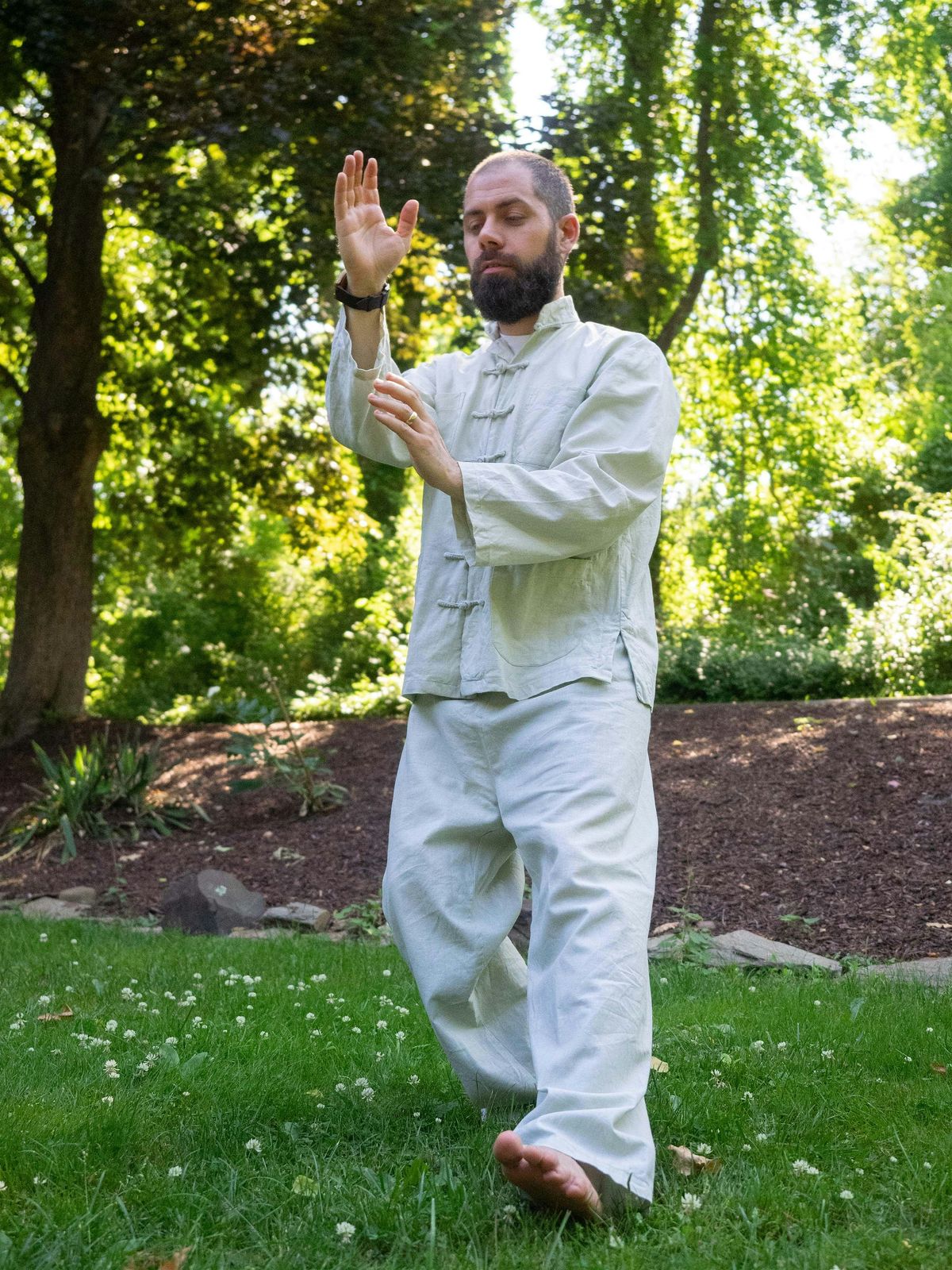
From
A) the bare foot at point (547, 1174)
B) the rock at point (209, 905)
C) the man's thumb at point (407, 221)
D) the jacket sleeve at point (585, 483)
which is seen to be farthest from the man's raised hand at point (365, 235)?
the rock at point (209, 905)

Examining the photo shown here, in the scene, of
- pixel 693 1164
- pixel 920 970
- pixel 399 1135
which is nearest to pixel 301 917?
pixel 920 970

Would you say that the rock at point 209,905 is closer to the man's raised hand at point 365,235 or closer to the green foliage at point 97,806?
the green foliage at point 97,806

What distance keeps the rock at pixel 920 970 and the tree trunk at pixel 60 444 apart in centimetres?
833

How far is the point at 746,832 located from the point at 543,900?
466 centimetres

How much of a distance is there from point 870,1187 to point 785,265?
12.6 metres

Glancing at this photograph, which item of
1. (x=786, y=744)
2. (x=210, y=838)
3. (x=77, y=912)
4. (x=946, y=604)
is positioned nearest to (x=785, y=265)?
(x=946, y=604)

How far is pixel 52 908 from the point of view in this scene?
22.7ft

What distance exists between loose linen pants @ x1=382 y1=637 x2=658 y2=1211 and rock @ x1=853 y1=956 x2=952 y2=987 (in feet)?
7.20

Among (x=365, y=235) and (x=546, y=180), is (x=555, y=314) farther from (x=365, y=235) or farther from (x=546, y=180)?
(x=365, y=235)

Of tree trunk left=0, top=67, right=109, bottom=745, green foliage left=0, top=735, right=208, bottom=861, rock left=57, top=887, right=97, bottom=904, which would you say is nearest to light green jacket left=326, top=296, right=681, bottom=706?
rock left=57, top=887, right=97, bottom=904

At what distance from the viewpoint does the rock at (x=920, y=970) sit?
4699 millimetres

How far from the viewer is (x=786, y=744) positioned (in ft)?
27.7

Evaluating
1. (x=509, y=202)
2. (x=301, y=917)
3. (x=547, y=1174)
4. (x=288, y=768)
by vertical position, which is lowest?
(x=301, y=917)

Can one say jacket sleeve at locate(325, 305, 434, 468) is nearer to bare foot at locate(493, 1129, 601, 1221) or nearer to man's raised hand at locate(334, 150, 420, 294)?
man's raised hand at locate(334, 150, 420, 294)
